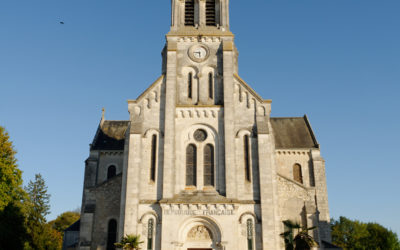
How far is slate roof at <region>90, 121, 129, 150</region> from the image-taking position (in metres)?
41.6

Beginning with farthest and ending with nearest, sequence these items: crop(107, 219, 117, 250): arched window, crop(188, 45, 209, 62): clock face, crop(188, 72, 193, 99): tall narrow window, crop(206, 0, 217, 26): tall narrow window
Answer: crop(206, 0, 217, 26): tall narrow window → crop(188, 45, 209, 62): clock face → crop(188, 72, 193, 99): tall narrow window → crop(107, 219, 117, 250): arched window

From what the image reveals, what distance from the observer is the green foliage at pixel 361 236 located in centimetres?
4276

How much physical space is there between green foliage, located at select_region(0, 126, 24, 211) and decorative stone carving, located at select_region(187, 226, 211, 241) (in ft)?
53.4

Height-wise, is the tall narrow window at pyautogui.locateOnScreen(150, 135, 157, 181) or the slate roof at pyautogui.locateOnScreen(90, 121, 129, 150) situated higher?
the slate roof at pyautogui.locateOnScreen(90, 121, 129, 150)

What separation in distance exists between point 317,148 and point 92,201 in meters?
23.5

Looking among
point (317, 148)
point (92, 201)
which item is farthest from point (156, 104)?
point (317, 148)

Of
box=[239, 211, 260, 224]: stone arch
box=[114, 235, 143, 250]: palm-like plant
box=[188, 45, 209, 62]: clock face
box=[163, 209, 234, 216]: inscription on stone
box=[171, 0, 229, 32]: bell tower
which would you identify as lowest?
box=[114, 235, 143, 250]: palm-like plant

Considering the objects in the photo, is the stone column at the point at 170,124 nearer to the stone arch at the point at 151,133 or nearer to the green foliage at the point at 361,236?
the stone arch at the point at 151,133

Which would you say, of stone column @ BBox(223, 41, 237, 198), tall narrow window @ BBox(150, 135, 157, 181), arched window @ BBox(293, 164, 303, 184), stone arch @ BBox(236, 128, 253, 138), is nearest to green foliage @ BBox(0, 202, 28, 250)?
tall narrow window @ BBox(150, 135, 157, 181)

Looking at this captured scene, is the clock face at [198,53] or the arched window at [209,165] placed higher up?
the clock face at [198,53]

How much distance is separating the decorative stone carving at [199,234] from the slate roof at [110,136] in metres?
16.1

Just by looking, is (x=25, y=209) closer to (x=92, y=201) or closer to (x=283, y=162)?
(x=92, y=201)

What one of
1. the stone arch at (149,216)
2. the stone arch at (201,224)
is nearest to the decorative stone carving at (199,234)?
the stone arch at (201,224)

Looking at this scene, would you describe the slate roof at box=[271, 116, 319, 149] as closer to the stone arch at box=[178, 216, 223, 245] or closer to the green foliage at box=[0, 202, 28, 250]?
the stone arch at box=[178, 216, 223, 245]
